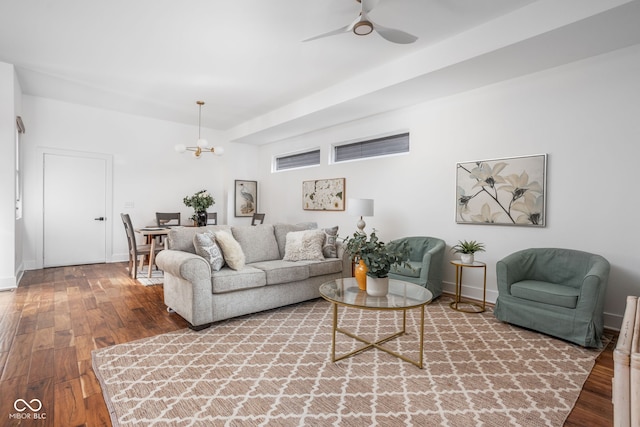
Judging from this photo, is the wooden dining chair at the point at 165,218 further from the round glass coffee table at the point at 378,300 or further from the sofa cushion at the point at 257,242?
the round glass coffee table at the point at 378,300

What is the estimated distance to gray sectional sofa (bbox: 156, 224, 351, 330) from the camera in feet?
9.82

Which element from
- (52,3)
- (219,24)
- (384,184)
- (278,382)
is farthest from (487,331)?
(52,3)

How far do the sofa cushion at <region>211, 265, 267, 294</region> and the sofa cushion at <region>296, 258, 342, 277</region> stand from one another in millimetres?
624

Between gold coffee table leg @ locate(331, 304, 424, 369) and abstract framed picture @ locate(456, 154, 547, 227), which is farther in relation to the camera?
abstract framed picture @ locate(456, 154, 547, 227)

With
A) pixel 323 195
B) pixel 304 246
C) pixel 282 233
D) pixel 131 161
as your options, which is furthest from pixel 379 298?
pixel 131 161

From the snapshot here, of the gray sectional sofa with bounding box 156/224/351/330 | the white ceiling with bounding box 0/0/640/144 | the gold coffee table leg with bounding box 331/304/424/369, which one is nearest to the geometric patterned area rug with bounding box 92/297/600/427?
the gold coffee table leg with bounding box 331/304/424/369

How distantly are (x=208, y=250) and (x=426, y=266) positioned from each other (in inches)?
97.0

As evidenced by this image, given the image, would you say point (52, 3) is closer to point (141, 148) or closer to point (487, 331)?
point (141, 148)

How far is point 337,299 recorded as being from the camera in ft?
8.05

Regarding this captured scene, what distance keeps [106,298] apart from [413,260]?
3.95 meters

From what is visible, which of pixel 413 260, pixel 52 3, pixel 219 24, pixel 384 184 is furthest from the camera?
pixel 384 184

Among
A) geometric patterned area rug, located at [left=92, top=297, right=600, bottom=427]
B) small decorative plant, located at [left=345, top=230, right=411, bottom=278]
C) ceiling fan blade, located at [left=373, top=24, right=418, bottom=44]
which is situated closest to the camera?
geometric patterned area rug, located at [left=92, top=297, right=600, bottom=427]

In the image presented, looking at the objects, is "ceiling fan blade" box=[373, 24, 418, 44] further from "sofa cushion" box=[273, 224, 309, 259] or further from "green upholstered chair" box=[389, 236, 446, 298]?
"sofa cushion" box=[273, 224, 309, 259]

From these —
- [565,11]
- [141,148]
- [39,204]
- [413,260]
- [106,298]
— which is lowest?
[106,298]
